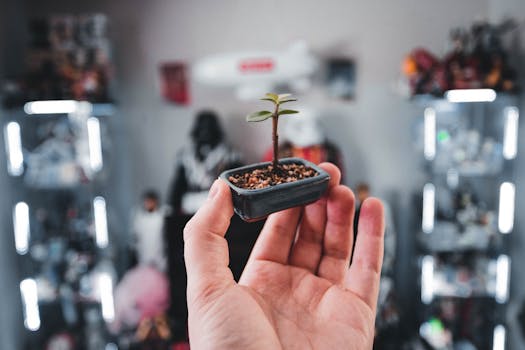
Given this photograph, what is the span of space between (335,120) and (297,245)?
1.20 m

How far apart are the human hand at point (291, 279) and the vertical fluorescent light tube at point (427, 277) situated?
1117mm

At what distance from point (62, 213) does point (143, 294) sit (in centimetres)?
57

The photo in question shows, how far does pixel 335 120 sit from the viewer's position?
1.82 metres

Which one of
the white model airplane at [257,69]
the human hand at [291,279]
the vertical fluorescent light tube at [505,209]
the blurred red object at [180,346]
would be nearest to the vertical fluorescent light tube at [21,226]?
the blurred red object at [180,346]

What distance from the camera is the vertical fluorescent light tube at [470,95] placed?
1.52 m

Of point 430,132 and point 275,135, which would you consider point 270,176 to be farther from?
point 430,132

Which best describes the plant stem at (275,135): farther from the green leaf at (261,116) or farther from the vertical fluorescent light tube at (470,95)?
the vertical fluorescent light tube at (470,95)

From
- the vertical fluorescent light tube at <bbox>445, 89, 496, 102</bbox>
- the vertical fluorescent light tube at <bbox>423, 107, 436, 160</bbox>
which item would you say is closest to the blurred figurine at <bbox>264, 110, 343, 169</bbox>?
the vertical fluorescent light tube at <bbox>423, 107, 436, 160</bbox>

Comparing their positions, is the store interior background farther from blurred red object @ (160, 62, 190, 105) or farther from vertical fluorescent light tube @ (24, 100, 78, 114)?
vertical fluorescent light tube @ (24, 100, 78, 114)

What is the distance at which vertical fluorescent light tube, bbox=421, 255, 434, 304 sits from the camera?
1654mm

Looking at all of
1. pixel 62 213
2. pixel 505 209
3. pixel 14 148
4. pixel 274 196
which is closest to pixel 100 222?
pixel 62 213

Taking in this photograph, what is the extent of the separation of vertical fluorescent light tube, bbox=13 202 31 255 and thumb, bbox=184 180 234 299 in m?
1.49

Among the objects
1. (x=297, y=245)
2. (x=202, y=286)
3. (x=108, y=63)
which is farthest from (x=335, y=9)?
(x=202, y=286)

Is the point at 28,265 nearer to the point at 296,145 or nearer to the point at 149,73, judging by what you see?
the point at 149,73
